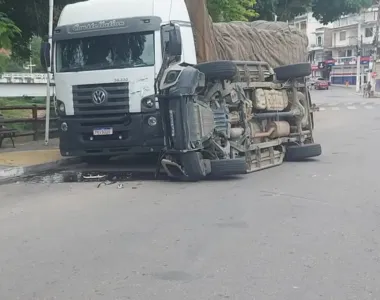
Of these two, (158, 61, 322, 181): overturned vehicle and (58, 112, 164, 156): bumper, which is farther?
(58, 112, 164, 156): bumper

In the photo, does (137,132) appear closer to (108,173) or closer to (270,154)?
(108,173)

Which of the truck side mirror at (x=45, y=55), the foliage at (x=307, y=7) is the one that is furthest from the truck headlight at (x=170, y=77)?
the foliage at (x=307, y=7)

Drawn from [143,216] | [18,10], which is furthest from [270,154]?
[18,10]

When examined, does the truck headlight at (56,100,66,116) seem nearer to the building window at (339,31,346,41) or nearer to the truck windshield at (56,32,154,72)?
the truck windshield at (56,32,154,72)

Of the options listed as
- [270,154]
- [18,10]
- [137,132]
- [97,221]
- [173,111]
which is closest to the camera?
[97,221]

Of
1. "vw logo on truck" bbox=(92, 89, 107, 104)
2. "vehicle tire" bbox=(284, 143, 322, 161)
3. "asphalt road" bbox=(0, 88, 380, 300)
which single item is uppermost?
"vw logo on truck" bbox=(92, 89, 107, 104)

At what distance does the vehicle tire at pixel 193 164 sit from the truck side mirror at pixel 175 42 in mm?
1890

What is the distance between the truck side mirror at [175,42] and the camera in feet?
33.8

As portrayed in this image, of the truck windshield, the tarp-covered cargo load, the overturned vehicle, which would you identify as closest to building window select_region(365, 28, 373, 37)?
the tarp-covered cargo load

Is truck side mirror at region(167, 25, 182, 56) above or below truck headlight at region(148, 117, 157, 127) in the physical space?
above

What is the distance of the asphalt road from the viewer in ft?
16.0

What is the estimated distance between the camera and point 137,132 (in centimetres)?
1080

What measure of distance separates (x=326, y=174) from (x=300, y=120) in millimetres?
2177

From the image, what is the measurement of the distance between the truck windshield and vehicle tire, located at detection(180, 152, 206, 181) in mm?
1988
